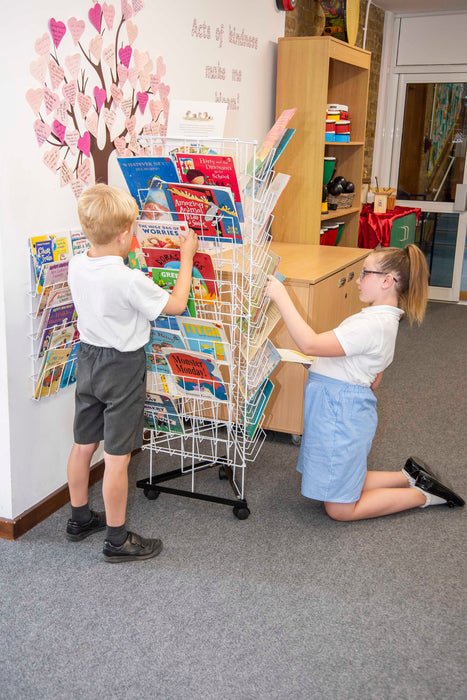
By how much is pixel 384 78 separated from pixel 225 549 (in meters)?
5.06

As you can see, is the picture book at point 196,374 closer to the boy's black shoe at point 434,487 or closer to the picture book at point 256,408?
the picture book at point 256,408

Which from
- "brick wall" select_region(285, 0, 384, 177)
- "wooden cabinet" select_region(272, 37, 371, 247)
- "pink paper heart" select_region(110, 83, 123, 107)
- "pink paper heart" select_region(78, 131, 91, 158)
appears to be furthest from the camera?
"brick wall" select_region(285, 0, 384, 177)

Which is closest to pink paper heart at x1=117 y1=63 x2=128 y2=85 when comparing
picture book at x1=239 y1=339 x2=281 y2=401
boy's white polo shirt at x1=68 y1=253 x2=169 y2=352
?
boy's white polo shirt at x1=68 y1=253 x2=169 y2=352

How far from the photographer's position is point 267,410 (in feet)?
9.57

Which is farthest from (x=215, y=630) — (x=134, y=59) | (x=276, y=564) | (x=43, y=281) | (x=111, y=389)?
(x=134, y=59)

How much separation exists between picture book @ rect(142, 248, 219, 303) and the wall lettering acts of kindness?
138cm

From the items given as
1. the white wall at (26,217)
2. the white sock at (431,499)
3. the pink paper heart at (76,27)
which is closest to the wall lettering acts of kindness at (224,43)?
the white wall at (26,217)

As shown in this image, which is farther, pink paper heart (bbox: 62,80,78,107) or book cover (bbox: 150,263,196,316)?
pink paper heart (bbox: 62,80,78,107)

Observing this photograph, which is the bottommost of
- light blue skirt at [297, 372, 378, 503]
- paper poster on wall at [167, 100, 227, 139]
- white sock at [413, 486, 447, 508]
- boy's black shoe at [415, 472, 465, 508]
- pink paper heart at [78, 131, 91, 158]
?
white sock at [413, 486, 447, 508]

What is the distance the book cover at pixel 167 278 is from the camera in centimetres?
200

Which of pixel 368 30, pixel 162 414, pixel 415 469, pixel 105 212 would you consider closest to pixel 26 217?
pixel 105 212

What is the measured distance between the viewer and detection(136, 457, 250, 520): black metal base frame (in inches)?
90.1

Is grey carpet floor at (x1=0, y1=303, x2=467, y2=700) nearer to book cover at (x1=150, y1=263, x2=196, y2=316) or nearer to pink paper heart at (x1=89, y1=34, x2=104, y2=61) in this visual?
book cover at (x1=150, y1=263, x2=196, y2=316)

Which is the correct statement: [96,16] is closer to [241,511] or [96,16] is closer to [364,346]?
[364,346]
